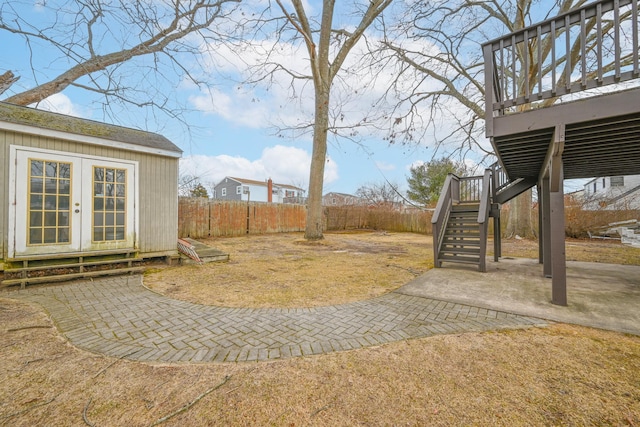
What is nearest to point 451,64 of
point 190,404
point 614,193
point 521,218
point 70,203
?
point 521,218

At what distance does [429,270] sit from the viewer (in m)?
5.52

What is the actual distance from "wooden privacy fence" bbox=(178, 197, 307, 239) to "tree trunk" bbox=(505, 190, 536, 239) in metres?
11.0

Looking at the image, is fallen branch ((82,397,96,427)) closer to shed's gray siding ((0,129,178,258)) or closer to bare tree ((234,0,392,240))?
shed's gray siding ((0,129,178,258))

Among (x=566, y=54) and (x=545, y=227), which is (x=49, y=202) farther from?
(x=545, y=227)

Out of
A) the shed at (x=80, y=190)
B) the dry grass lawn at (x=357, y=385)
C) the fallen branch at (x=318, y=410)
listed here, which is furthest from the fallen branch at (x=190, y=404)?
the shed at (x=80, y=190)

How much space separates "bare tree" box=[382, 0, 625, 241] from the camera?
1080cm

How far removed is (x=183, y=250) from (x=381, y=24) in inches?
465

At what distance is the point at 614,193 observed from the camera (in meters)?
17.5

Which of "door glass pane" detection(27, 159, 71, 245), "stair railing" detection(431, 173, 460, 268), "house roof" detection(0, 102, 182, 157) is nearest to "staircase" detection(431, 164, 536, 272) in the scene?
"stair railing" detection(431, 173, 460, 268)

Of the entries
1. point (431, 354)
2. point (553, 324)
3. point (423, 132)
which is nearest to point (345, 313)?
point (431, 354)

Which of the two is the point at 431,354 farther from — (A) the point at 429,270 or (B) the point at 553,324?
(A) the point at 429,270

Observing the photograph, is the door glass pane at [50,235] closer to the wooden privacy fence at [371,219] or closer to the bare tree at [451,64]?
the bare tree at [451,64]

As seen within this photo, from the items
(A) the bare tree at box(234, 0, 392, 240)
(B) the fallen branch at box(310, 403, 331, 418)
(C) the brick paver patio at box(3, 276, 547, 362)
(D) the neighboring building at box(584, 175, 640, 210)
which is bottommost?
(B) the fallen branch at box(310, 403, 331, 418)

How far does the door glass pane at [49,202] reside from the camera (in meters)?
4.49
